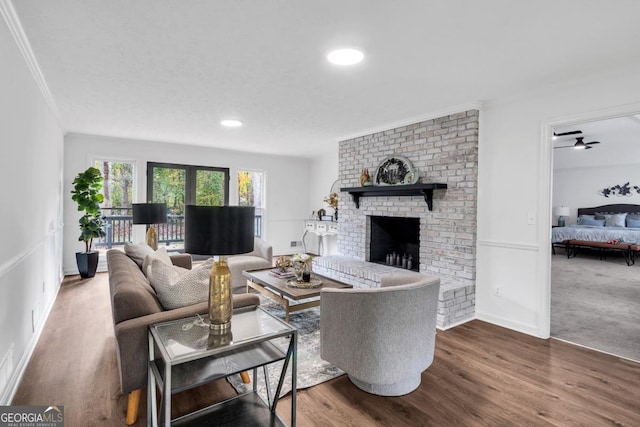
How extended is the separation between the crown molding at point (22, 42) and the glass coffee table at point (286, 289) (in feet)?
8.74

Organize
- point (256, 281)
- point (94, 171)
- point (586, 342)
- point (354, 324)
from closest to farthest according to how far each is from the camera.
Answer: point (354, 324) → point (586, 342) → point (256, 281) → point (94, 171)

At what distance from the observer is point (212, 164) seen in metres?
6.75

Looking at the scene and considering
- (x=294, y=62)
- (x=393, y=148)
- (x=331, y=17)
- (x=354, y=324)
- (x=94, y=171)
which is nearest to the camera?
(x=331, y=17)

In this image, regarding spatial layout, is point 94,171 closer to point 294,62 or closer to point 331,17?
point 294,62

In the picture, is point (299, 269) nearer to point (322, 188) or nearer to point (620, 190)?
point (322, 188)

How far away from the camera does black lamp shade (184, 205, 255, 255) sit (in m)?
1.66

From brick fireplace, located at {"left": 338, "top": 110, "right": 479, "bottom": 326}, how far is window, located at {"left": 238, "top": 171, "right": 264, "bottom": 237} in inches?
132

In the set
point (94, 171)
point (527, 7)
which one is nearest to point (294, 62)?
point (527, 7)

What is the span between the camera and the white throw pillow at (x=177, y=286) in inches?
82.1

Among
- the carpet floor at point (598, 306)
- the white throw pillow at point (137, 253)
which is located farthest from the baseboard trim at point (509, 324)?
the white throw pillow at point (137, 253)

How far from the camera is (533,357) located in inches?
109

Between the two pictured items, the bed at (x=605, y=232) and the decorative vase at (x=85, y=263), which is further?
the bed at (x=605, y=232)

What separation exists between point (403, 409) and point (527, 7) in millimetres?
2461

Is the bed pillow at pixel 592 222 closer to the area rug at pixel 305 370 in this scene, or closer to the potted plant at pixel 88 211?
the area rug at pixel 305 370
